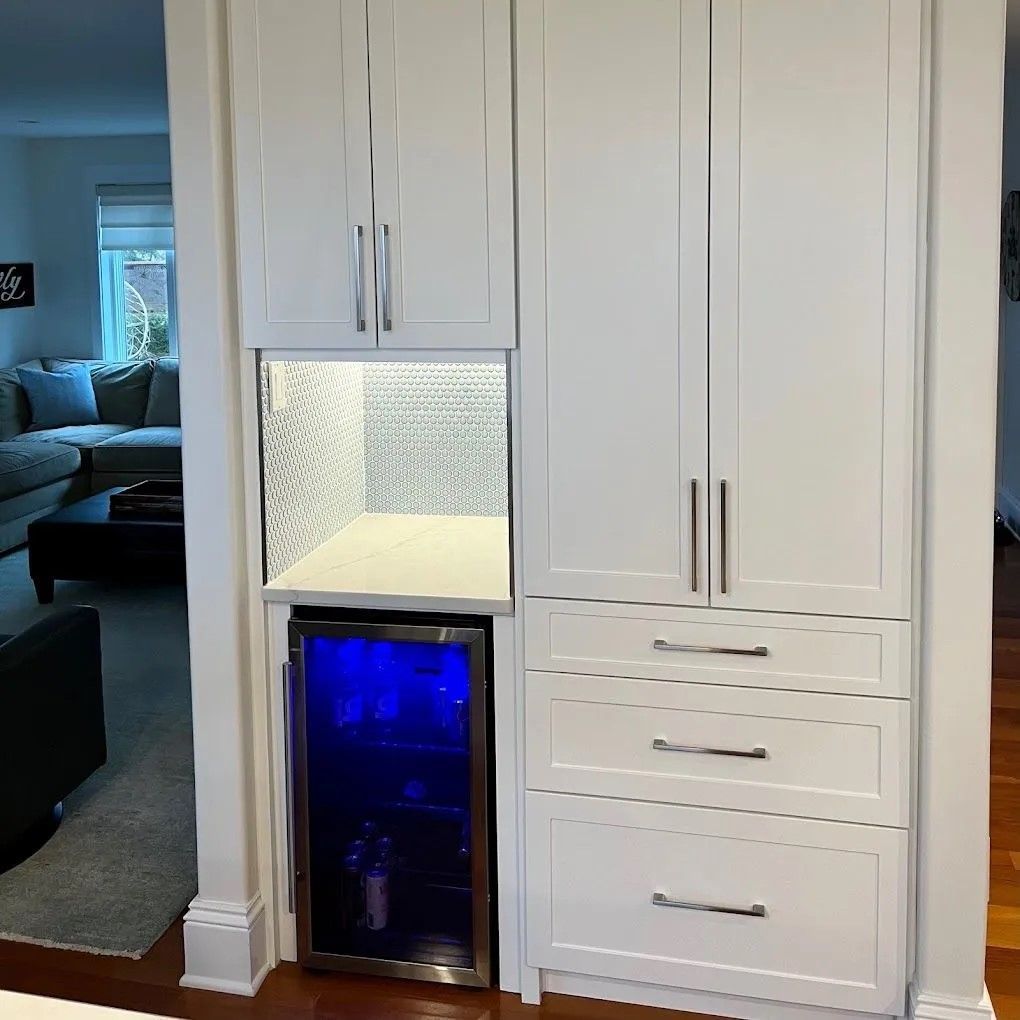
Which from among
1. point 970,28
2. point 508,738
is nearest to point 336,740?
point 508,738

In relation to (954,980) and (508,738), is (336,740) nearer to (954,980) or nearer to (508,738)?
(508,738)

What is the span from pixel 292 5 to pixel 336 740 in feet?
5.01

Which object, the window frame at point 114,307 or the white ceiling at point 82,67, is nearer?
the white ceiling at point 82,67

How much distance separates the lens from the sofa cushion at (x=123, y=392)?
826 centimetres

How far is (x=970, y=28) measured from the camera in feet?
6.88

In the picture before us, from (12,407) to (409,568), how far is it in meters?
6.05

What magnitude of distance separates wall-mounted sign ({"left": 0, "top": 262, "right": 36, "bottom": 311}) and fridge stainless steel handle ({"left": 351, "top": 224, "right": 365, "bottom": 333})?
22.0 feet

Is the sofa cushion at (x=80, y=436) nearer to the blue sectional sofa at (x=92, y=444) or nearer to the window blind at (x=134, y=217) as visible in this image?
the blue sectional sofa at (x=92, y=444)

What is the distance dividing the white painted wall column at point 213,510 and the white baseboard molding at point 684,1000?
696mm

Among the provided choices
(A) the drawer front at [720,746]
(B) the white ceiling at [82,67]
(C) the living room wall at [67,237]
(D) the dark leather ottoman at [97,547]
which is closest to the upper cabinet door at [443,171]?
(A) the drawer front at [720,746]

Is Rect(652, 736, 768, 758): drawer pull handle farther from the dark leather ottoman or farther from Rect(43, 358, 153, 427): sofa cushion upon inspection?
Rect(43, 358, 153, 427): sofa cushion

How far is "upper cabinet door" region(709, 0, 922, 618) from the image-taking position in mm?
2176

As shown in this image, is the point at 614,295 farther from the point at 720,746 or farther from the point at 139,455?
the point at 139,455

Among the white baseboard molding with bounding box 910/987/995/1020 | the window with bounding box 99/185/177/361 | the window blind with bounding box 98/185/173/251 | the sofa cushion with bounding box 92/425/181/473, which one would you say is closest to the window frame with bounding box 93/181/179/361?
the window with bounding box 99/185/177/361
